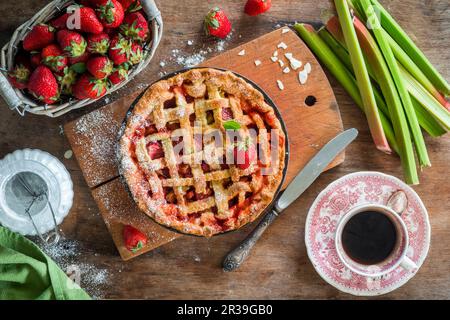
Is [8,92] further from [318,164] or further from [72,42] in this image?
[318,164]

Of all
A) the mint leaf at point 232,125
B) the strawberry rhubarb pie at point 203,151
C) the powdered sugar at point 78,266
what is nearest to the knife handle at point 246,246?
the strawberry rhubarb pie at point 203,151

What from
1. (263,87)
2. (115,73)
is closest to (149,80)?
(115,73)

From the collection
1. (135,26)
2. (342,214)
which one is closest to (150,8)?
(135,26)

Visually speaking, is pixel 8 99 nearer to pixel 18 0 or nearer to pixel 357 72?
pixel 18 0

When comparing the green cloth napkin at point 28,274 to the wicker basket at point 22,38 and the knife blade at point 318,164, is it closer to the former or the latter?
the wicker basket at point 22,38

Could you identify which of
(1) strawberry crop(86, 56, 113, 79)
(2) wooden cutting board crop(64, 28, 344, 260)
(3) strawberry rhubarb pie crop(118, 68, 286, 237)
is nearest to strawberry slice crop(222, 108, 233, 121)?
(3) strawberry rhubarb pie crop(118, 68, 286, 237)

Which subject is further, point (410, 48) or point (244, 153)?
point (410, 48)
